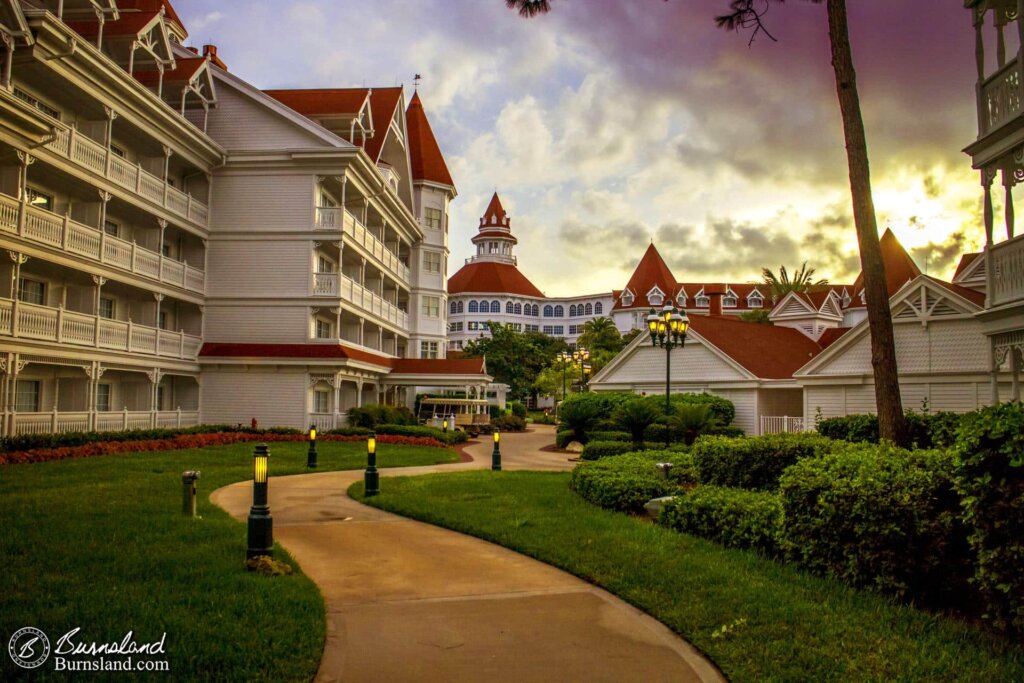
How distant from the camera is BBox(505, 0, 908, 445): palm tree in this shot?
1136 centimetres

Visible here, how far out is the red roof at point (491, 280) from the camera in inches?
4707

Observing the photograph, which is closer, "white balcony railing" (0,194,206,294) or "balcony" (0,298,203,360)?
"balcony" (0,298,203,360)

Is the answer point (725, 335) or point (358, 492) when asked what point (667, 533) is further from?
point (725, 335)

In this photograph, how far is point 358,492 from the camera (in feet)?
46.6

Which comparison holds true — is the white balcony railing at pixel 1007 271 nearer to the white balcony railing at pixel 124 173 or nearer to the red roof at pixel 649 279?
the white balcony railing at pixel 124 173

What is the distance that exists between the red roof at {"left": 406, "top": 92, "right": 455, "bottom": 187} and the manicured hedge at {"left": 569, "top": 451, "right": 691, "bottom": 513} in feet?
126

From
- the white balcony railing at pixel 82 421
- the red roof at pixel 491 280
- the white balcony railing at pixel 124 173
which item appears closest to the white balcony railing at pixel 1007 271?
the white balcony railing at pixel 124 173

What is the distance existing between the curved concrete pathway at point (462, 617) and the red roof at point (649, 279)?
98.7 m

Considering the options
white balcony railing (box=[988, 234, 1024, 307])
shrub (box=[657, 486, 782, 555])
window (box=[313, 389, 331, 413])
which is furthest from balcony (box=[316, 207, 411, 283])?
shrub (box=[657, 486, 782, 555])

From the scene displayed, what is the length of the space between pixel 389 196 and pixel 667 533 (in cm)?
3356

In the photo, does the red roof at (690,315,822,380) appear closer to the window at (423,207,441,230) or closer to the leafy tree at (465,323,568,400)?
the window at (423,207,441,230)

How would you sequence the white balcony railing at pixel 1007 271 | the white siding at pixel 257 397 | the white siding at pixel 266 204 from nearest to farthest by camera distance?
the white balcony railing at pixel 1007 271, the white siding at pixel 257 397, the white siding at pixel 266 204

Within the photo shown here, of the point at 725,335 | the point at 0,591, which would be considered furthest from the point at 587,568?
the point at 725,335

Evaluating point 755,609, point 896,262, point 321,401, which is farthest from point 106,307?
point 896,262
